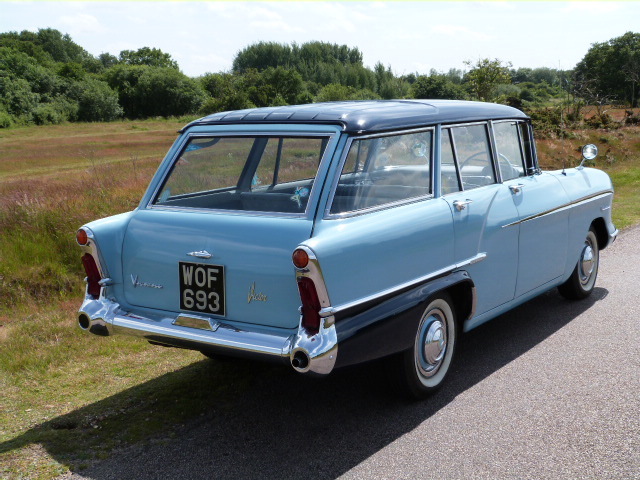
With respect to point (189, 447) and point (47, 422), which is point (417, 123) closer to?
point (189, 447)

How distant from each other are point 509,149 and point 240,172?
83.7 inches

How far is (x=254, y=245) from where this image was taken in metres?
3.73

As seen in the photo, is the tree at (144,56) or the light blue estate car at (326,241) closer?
the light blue estate car at (326,241)

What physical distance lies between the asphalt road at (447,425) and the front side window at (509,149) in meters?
1.31

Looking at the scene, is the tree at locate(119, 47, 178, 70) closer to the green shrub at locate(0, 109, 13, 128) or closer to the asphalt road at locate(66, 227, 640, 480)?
the green shrub at locate(0, 109, 13, 128)

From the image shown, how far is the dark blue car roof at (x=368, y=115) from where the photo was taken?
4.07 meters

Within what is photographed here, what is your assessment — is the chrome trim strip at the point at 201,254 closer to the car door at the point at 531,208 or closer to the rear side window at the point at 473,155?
the rear side window at the point at 473,155

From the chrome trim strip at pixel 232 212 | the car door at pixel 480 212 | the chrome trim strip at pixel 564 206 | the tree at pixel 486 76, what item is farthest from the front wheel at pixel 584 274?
the tree at pixel 486 76

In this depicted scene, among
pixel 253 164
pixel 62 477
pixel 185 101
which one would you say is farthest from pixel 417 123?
pixel 185 101

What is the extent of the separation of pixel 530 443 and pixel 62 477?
94.1 inches

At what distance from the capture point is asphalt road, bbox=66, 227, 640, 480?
3465 mm

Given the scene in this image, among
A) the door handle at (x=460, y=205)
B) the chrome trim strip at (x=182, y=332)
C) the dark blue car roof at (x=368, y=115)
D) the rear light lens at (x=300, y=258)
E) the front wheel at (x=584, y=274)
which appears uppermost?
the dark blue car roof at (x=368, y=115)

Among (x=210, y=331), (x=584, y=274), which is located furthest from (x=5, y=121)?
(x=210, y=331)

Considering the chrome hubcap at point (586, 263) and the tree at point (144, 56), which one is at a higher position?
the tree at point (144, 56)
